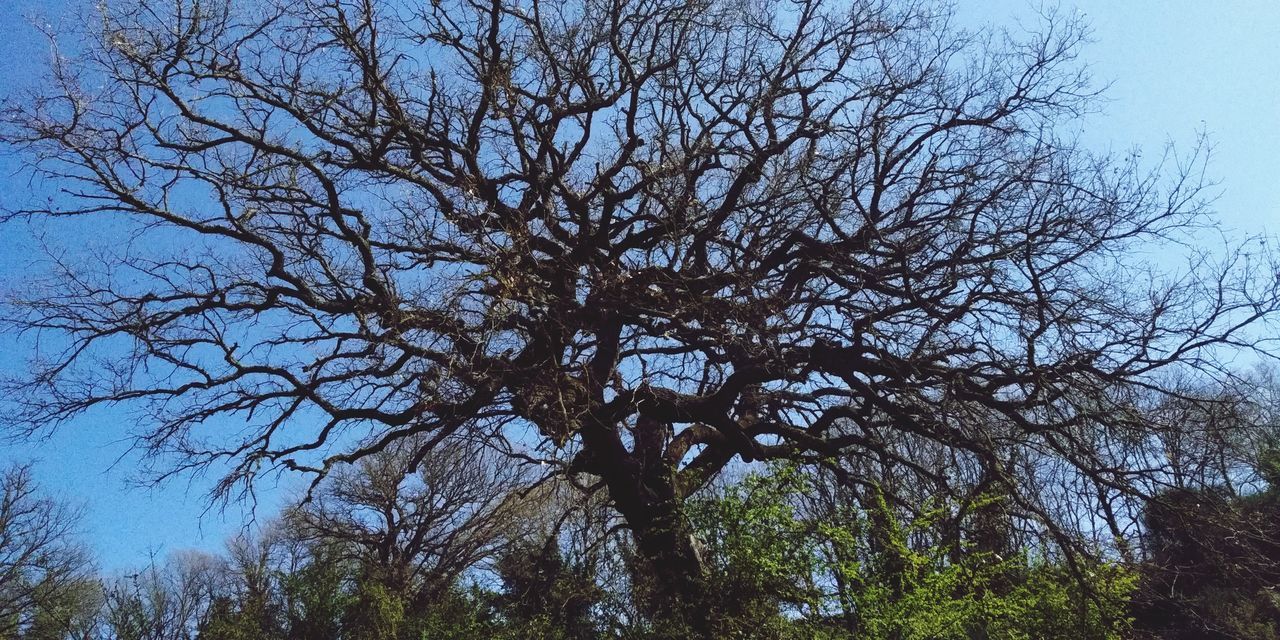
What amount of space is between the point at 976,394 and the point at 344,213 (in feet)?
21.7

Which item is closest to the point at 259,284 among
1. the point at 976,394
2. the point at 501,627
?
the point at 501,627

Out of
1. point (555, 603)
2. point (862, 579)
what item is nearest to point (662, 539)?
point (555, 603)

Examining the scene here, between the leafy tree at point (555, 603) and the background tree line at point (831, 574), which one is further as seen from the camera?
the leafy tree at point (555, 603)

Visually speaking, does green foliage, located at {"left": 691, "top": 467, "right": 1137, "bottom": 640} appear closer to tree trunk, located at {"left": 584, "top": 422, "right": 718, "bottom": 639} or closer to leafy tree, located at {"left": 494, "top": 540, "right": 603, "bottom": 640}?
tree trunk, located at {"left": 584, "top": 422, "right": 718, "bottom": 639}

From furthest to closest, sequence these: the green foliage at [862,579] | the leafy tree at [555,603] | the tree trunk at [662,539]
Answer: the leafy tree at [555,603], the tree trunk at [662,539], the green foliage at [862,579]

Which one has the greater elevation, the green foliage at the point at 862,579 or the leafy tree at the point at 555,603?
the leafy tree at the point at 555,603

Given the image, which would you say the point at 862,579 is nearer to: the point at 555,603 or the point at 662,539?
the point at 662,539

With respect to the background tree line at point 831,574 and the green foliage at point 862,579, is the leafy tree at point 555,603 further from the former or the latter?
the green foliage at point 862,579

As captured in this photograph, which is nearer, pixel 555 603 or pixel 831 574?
pixel 831 574

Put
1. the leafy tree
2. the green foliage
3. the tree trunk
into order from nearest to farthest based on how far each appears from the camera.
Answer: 1. the green foliage
2. the tree trunk
3. the leafy tree

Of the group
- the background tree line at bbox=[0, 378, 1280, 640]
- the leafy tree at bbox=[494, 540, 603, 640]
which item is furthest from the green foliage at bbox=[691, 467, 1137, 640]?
the leafy tree at bbox=[494, 540, 603, 640]

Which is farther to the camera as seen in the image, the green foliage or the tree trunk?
the tree trunk

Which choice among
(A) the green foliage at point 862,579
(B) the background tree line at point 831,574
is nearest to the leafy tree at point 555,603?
(B) the background tree line at point 831,574

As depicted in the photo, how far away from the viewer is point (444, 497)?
2302 cm
